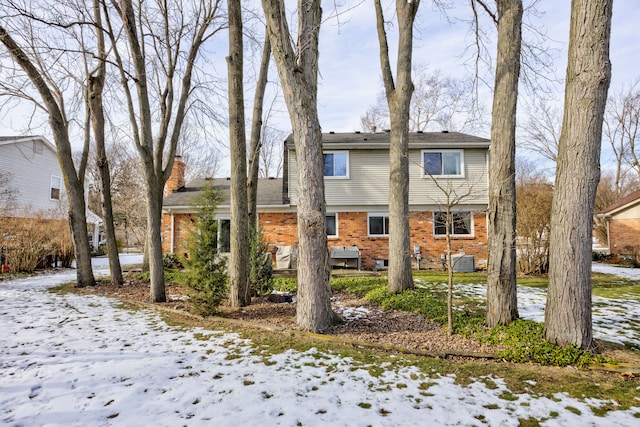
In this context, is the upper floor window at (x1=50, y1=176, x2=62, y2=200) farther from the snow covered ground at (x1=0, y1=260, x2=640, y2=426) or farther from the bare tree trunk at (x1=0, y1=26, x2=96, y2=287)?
the snow covered ground at (x1=0, y1=260, x2=640, y2=426)

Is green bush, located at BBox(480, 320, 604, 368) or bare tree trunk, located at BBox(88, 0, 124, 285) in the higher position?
bare tree trunk, located at BBox(88, 0, 124, 285)

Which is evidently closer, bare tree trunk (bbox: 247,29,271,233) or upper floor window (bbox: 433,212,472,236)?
bare tree trunk (bbox: 247,29,271,233)

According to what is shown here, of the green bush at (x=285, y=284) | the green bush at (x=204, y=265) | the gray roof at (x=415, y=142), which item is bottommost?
the green bush at (x=285, y=284)

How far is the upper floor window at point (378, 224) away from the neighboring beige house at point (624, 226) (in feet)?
38.2

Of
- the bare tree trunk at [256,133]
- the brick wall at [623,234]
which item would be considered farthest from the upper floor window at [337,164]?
the brick wall at [623,234]

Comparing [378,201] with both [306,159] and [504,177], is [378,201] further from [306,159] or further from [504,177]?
[306,159]

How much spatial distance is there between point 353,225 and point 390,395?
36.5 ft

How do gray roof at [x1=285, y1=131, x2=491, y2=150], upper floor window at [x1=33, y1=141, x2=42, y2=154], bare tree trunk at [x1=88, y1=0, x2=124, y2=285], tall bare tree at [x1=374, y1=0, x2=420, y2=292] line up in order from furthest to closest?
1. upper floor window at [x1=33, y1=141, x2=42, y2=154]
2. gray roof at [x1=285, y1=131, x2=491, y2=150]
3. bare tree trunk at [x1=88, y1=0, x2=124, y2=285]
4. tall bare tree at [x1=374, y1=0, x2=420, y2=292]

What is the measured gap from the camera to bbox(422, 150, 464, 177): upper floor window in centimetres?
1380

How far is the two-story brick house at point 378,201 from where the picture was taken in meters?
13.7

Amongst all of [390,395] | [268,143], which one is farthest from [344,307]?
[268,143]

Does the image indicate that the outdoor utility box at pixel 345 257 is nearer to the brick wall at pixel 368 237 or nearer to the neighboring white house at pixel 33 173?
the brick wall at pixel 368 237

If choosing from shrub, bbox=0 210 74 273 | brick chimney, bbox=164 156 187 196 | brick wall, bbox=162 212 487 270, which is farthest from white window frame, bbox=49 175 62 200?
brick wall, bbox=162 212 487 270

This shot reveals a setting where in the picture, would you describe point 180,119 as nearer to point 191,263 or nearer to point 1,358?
point 191,263
